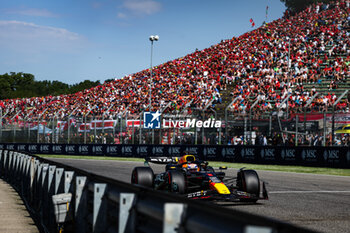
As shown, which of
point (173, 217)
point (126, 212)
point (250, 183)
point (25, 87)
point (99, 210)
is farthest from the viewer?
point (25, 87)

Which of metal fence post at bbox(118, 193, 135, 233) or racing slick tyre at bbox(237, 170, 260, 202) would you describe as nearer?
metal fence post at bbox(118, 193, 135, 233)

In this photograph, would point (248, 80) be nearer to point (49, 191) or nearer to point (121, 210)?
point (49, 191)

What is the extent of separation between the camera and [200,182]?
10258 mm

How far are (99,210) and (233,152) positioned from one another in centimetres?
2111

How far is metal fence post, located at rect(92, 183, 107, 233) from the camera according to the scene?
458 centimetres

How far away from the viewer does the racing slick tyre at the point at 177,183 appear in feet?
30.0

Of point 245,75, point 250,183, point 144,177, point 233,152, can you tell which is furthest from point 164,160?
point 245,75

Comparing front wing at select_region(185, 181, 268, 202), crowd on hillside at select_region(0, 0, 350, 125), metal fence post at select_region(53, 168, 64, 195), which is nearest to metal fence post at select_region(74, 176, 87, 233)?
metal fence post at select_region(53, 168, 64, 195)

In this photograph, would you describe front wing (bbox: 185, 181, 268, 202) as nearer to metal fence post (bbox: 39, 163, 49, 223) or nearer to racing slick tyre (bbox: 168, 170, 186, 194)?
racing slick tyre (bbox: 168, 170, 186, 194)

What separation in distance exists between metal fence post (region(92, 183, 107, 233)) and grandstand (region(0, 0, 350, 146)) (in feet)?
62.8

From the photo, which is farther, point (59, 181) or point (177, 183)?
point (177, 183)

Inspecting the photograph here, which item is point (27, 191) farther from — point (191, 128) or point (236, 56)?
point (236, 56)

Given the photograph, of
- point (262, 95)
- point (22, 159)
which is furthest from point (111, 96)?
point (22, 159)

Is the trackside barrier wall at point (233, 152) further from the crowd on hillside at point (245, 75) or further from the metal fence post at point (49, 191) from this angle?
the metal fence post at point (49, 191)
